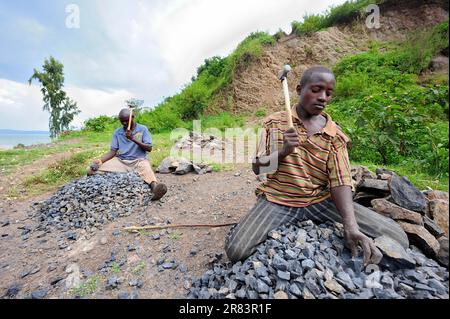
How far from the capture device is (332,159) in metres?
1.93

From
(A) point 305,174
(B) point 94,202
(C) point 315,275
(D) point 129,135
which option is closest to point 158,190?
(B) point 94,202

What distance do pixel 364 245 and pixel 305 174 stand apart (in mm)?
623

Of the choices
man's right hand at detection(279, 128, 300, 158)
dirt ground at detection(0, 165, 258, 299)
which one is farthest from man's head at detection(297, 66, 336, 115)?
dirt ground at detection(0, 165, 258, 299)

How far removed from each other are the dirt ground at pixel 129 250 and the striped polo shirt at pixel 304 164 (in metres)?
0.81

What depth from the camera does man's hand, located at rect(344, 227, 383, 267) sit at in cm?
157

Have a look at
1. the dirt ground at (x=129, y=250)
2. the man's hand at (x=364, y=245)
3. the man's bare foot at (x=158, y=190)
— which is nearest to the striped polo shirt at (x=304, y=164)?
the man's hand at (x=364, y=245)

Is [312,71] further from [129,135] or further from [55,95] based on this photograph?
[55,95]

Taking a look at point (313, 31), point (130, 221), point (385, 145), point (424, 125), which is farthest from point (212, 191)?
point (313, 31)

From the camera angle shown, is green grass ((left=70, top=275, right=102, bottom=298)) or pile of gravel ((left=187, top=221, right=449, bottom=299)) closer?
pile of gravel ((left=187, top=221, right=449, bottom=299))

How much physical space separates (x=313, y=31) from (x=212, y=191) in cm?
1310

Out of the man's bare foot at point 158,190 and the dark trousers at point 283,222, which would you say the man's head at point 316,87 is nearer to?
the dark trousers at point 283,222

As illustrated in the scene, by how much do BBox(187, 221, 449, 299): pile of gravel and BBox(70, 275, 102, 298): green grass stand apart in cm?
81

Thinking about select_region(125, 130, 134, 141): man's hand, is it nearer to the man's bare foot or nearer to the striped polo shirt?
the man's bare foot

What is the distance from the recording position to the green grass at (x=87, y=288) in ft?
6.49
